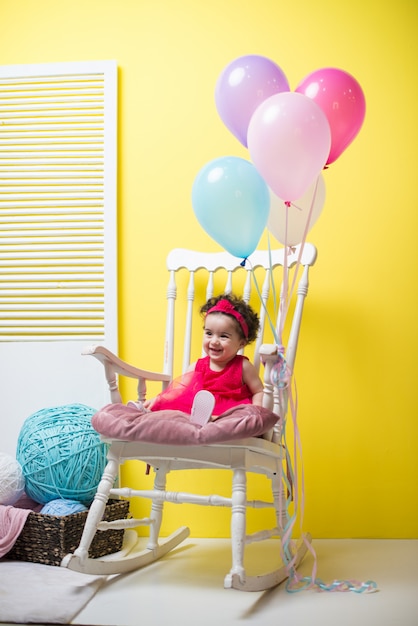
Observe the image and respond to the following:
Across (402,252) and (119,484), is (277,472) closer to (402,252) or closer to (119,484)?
(119,484)

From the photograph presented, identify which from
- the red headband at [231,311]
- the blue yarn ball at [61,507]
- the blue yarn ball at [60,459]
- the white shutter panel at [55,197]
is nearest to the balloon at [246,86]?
the red headband at [231,311]

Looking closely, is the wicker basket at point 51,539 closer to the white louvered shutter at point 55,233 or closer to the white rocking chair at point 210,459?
the white rocking chair at point 210,459

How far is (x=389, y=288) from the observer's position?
2.49 meters

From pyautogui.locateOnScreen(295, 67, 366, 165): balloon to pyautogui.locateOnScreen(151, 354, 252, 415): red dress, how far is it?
70 centimetres

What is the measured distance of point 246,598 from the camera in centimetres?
174

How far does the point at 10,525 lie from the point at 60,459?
8.9 inches

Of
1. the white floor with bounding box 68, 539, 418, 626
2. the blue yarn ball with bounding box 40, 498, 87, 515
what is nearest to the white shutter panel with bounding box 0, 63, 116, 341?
the blue yarn ball with bounding box 40, 498, 87, 515

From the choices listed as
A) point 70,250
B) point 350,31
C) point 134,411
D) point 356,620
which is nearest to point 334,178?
point 350,31

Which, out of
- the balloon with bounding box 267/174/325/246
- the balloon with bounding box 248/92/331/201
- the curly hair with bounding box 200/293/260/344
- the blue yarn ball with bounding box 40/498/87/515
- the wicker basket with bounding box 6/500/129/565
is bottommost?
the wicker basket with bounding box 6/500/129/565

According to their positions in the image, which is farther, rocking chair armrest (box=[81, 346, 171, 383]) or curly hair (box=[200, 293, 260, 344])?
curly hair (box=[200, 293, 260, 344])

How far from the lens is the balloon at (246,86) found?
6.14 feet

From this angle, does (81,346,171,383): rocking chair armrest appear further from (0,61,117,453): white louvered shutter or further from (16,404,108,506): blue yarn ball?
(0,61,117,453): white louvered shutter

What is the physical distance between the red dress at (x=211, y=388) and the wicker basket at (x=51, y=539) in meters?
0.40

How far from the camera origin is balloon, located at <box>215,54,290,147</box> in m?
1.87
